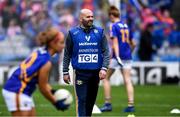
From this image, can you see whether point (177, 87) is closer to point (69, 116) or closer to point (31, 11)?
point (31, 11)

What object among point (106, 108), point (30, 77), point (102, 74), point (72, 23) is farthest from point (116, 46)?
point (72, 23)

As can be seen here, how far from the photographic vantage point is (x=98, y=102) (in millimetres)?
20250

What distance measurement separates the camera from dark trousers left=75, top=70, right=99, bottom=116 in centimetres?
1336

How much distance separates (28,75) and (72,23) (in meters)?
19.9

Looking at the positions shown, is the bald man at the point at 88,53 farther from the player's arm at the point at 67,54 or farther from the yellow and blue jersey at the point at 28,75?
the yellow and blue jersey at the point at 28,75

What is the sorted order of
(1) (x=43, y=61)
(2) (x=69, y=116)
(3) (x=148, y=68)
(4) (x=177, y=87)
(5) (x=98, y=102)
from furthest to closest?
(3) (x=148, y=68), (4) (x=177, y=87), (5) (x=98, y=102), (2) (x=69, y=116), (1) (x=43, y=61)

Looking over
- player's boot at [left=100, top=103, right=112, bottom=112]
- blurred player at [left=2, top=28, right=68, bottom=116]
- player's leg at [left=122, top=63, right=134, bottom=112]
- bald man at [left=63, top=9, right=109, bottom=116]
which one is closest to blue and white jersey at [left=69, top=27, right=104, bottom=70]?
bald man at [left=63, top=9, right=109, bottom=116]

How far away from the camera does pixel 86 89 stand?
44.3 ft

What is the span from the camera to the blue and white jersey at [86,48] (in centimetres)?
1375

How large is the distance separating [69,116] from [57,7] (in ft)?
48.5

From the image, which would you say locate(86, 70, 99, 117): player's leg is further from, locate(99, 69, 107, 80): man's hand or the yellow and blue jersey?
the yellow and blue jersey

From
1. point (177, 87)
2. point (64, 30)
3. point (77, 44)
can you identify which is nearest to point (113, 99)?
point (177, 87)

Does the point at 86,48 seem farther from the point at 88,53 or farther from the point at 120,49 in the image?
the point at 120,49

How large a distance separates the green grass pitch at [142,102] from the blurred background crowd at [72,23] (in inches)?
145
